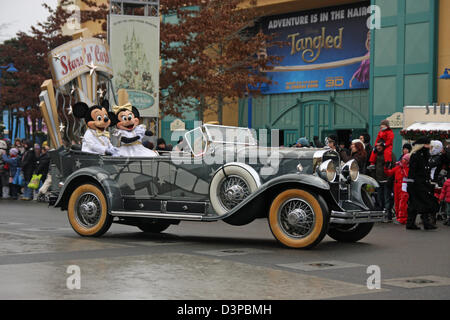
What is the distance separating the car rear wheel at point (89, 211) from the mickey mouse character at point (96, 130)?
0.67 metres

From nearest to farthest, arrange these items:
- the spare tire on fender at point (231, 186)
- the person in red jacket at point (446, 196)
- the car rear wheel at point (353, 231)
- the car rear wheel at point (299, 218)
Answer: the car rear wheel at point (299, 218) → the spare tire on fender at point (231, 186) → the car rear wheel at point (353, 231) → the person in red jacket at point (446, 196)

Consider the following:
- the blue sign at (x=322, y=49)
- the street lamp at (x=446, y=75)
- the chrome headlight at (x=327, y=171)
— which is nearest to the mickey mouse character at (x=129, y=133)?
the chrome headlight at (x=327, y=171)

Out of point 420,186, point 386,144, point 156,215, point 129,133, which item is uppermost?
point 129,133

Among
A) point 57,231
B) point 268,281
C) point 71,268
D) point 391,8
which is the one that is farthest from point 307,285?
point 391,8

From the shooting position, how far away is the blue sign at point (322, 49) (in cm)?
3153

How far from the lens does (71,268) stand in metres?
8.34

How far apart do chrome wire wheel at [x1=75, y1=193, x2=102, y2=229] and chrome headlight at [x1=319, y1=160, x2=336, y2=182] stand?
3629mm

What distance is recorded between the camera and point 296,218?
1027cm

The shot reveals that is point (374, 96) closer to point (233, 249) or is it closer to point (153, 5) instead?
point (153, 5)

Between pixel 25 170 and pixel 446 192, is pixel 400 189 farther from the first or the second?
pixel 25 170

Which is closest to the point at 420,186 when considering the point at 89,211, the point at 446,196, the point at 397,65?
the point at 446,196

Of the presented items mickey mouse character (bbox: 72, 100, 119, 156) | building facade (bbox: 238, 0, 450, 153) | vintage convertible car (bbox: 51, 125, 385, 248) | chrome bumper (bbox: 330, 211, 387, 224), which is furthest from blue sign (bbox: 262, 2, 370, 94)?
chrome bumper (bbox: 330, 211, 387, 224)

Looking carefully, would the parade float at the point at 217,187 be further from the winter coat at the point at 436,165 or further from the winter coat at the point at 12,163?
the winter coat at the point at 12,163

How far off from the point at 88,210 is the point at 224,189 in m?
2.40
